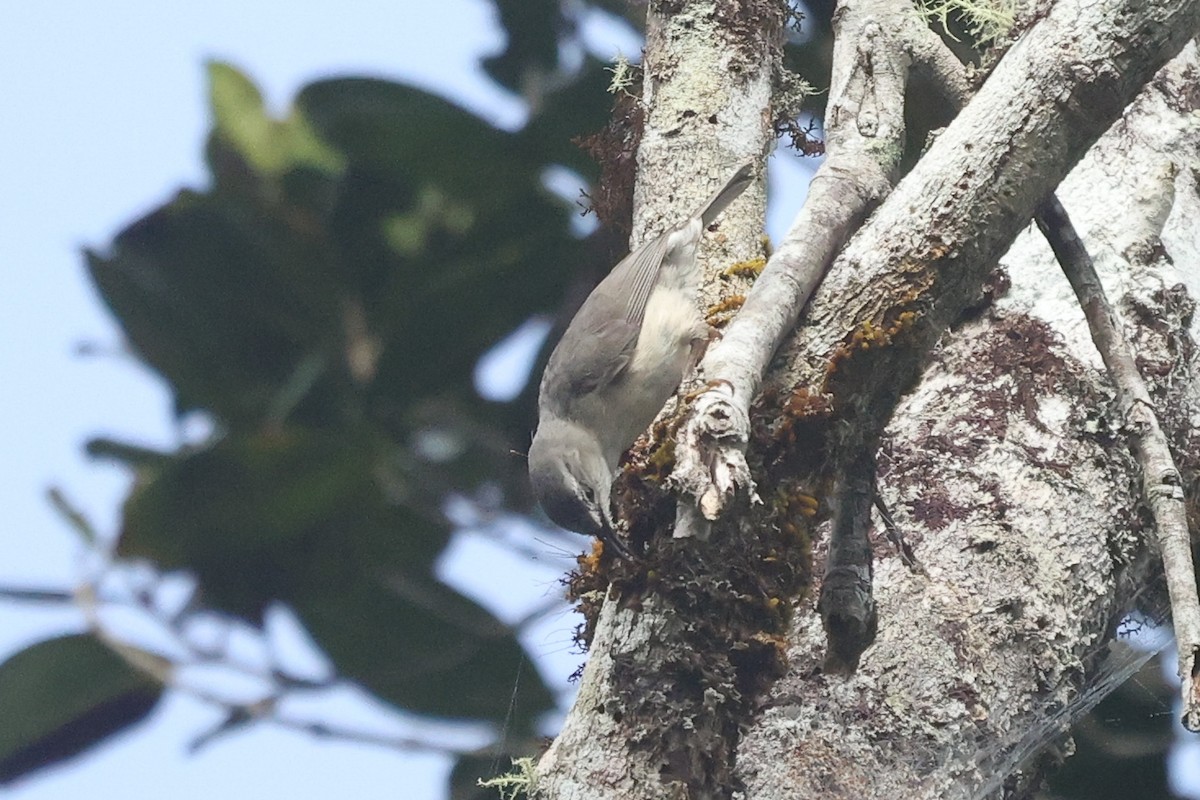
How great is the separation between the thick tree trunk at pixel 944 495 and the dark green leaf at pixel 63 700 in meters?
2.91

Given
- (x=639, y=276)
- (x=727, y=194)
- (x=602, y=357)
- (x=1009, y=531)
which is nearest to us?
(x=1009, y=531)

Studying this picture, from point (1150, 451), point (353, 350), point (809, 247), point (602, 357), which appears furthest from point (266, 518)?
point (1150, 451)

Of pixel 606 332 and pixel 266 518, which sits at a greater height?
pixel 606 332

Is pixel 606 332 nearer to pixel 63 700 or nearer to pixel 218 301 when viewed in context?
pixel 218 301

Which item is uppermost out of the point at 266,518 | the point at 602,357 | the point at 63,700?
the point at 602,357

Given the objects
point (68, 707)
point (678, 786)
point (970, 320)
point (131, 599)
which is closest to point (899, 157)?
point (970, 320)

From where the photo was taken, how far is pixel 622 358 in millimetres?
4305

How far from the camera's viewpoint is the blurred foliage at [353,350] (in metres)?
5.09

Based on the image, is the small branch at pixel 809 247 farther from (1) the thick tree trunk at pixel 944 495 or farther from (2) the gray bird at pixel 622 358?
(2) the gray bird at pixel 622 358

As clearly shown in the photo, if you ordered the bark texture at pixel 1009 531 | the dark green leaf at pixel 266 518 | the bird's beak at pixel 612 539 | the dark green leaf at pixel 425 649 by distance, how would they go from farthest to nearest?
the dark green leaf at pixel 425 649
the dark green leaf at pixel 266 518
the bark texture at pixel 1009 531
the bird's beak at pixel 612 539

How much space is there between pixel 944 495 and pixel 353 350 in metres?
2.80

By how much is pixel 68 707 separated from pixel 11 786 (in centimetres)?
36

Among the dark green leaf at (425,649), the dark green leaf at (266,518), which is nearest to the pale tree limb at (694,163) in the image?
the dark green leaf at (266,518)

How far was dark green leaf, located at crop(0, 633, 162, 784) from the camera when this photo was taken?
5.06m
